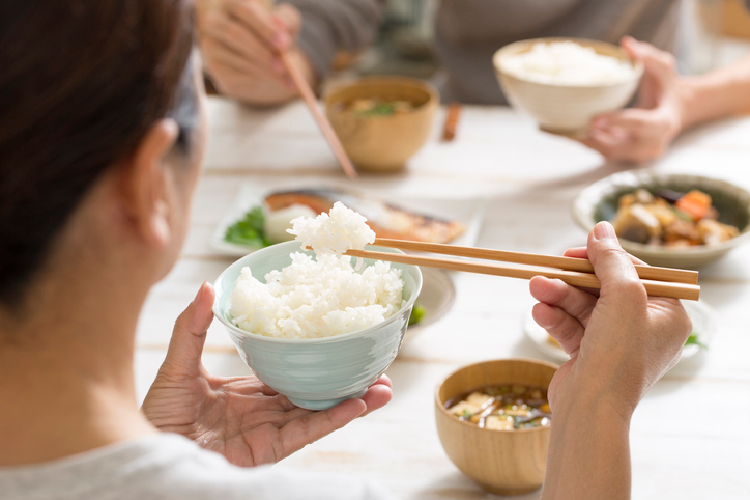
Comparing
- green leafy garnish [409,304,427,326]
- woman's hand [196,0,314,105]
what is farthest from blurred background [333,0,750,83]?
Result: green leafy garnish [409,304,427,326]

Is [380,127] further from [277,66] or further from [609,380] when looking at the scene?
[609,380]

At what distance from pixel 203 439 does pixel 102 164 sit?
612 mm

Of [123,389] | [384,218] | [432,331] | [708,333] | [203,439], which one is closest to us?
[123,389]

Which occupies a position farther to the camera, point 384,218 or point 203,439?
point 384,218

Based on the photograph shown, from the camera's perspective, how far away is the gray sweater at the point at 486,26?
280 cm

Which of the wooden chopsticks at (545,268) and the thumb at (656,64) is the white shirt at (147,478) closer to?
the wooden chopsticks at (545,268)

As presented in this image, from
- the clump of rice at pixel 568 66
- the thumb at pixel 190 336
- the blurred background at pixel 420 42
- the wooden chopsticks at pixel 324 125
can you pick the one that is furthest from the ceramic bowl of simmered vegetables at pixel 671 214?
the blurred background at pixel 420 42

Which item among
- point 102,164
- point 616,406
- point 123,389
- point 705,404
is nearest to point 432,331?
point 705,404

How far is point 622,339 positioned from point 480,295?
2.42ft

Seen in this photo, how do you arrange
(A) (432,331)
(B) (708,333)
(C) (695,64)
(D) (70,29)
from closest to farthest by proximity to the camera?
(D) (70,29)
(B) (708,333)
(A) (432,331)
(C) (695,64)

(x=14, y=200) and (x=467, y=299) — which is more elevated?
(x=14, y=200)

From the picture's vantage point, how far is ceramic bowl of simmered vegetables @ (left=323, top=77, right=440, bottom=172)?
219cm

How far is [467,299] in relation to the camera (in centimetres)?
165

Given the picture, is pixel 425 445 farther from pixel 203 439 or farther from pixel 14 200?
pixel 14 200
